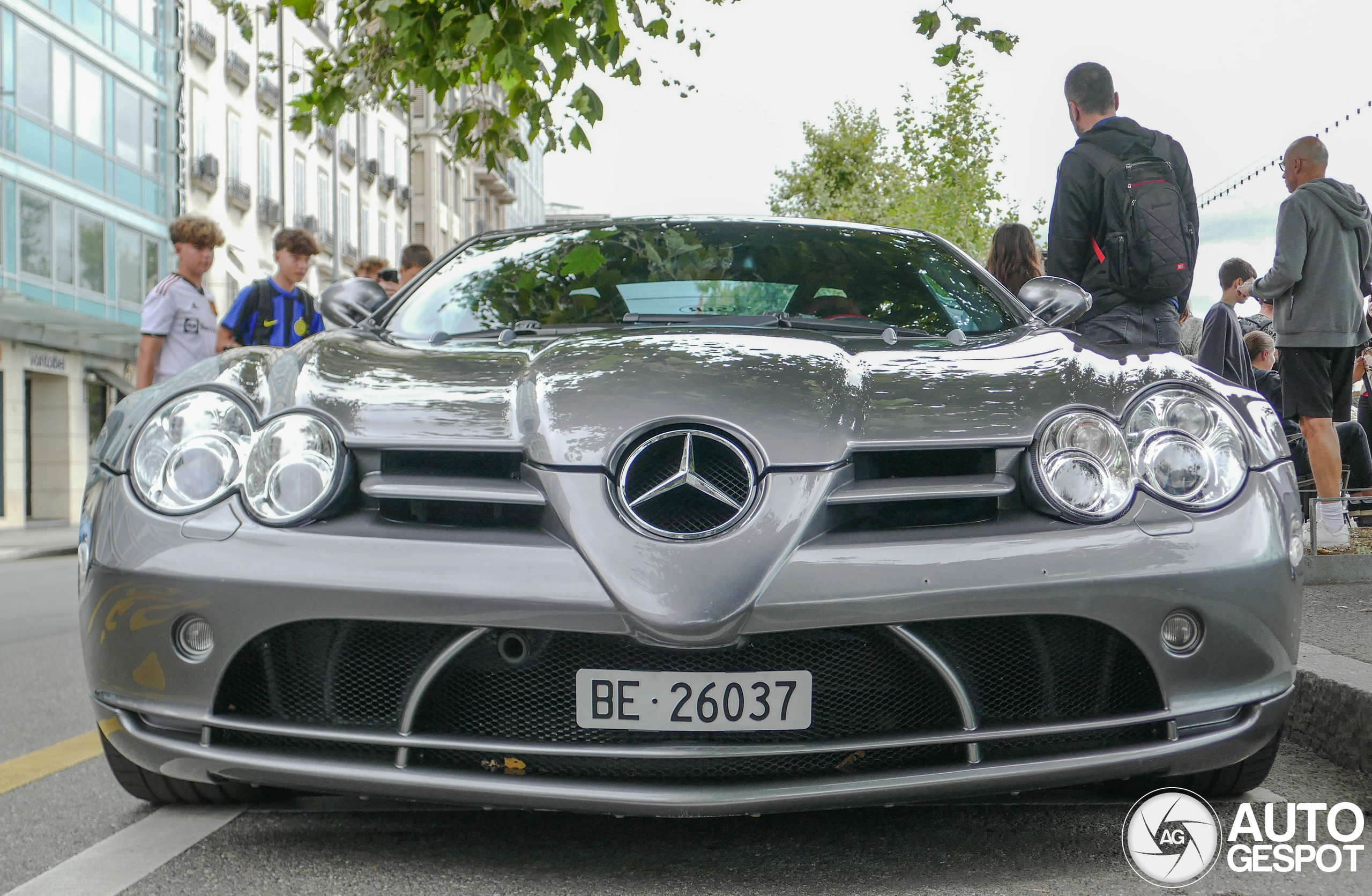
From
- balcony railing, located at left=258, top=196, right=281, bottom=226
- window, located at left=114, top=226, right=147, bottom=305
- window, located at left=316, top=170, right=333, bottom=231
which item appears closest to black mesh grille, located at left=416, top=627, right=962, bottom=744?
window, located at left=114, top=226, right=147, bottom=305

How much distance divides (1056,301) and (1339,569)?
9.23ft

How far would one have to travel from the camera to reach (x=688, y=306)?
12.1 ft

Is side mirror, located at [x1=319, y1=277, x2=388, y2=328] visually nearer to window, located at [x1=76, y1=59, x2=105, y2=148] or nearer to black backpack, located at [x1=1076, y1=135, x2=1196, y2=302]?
black backpack, located at [x1=1076, y1=135, x2=1196, y2=302]

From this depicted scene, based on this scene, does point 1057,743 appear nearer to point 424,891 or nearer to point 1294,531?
point 1294,531

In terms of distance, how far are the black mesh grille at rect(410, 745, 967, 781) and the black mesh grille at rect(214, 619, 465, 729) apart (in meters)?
0.14

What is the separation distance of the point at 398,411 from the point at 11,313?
75.2 ft

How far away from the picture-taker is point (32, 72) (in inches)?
925

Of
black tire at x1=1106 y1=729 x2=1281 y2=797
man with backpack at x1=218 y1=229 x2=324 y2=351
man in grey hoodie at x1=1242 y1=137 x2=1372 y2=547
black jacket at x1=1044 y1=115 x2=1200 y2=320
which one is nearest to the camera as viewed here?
black tire at x1=1106 y1=729 x2=1281 y2=797

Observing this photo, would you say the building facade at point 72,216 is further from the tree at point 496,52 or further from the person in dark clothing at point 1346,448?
the person in dark clothing at point 1346,448

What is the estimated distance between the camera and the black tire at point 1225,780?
115 inches

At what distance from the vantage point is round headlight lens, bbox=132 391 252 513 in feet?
8.73

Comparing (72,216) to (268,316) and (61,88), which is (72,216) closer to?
(61,88)

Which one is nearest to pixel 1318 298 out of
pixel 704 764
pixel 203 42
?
pixel 704 764

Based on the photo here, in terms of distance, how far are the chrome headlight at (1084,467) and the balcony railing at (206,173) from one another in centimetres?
3046
